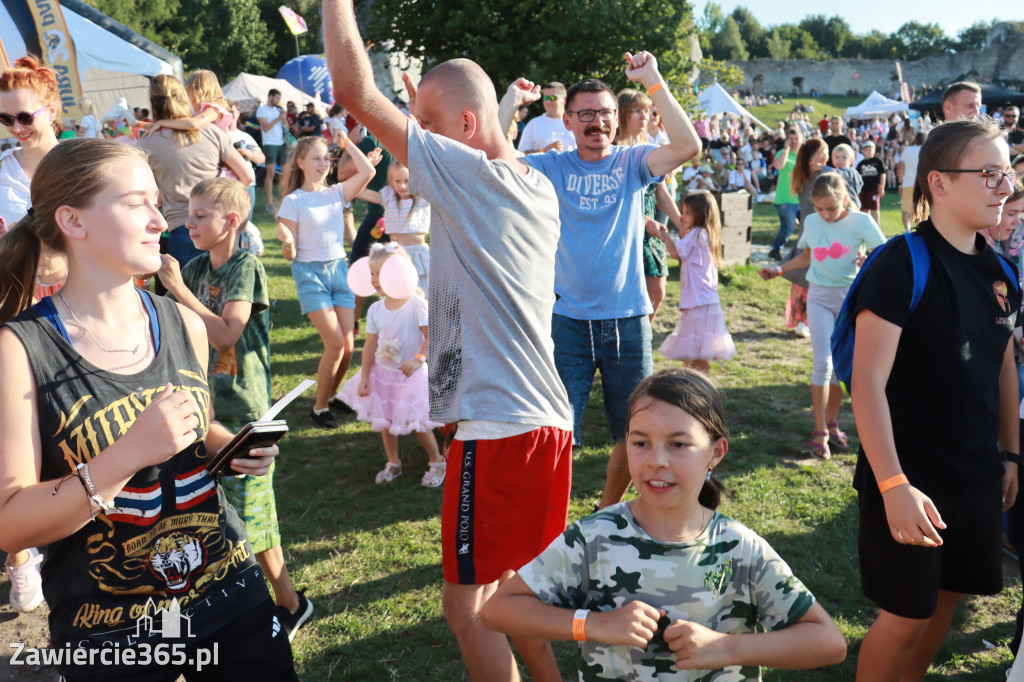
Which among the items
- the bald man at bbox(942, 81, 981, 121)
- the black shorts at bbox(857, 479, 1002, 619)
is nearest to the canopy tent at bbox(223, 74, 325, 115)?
the bald man at bbox(942, 81, 981, 121)

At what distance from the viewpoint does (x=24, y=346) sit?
69.6 inches

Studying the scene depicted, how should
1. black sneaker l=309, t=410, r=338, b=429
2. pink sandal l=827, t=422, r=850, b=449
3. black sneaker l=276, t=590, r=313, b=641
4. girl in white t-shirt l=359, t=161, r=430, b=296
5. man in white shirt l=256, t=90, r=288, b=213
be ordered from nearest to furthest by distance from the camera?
1. black sneaker l=276, t=590, r=313, b=641
2. pink sandal l=827, t=422, r=850, b=449
3. black sneaker l=309, t=410, r=338, b=429
4. girl in white t-shirt l=359, t=161, r=430, b=296
5. man in white shirt l=256, t=90, r=288, b=213

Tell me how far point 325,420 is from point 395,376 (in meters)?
1.15

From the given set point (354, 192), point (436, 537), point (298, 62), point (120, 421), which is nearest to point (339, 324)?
point (354, 192)

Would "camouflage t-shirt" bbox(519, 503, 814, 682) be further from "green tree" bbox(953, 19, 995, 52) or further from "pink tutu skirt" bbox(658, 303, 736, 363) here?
"green tree" bbox(953, 19, 995, 52)

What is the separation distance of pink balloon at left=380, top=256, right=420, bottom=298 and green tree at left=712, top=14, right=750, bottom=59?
112 m

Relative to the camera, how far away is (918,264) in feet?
8.30

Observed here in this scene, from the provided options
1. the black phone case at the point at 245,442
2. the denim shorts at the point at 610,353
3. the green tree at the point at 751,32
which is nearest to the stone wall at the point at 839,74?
the green tree at the point at 751,32

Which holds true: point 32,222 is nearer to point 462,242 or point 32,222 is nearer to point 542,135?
point 462,242

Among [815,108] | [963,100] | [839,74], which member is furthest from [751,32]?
[963,100]

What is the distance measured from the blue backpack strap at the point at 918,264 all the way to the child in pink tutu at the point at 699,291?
12.1 feet

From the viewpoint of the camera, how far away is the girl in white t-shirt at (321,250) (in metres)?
5.89

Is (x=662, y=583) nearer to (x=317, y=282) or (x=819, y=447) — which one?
(x=819, y=447)

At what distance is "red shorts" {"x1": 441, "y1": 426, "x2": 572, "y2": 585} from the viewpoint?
2471 millimetres
